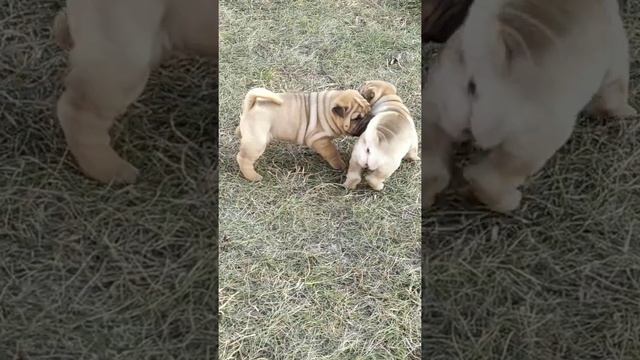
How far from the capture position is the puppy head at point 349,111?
142 centimetres

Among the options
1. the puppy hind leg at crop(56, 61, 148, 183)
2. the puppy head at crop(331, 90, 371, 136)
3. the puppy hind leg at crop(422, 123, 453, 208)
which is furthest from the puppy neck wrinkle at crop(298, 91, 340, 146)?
the puppy hind leg at crop(56, 61, 148, 183)

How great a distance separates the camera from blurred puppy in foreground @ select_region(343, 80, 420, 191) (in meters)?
1.38

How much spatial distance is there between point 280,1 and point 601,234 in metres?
0.76

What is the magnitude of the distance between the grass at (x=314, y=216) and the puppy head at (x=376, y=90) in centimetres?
6

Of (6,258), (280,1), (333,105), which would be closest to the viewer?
(6,258)

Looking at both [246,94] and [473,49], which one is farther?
[246,94]

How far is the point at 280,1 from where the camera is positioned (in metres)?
1.55

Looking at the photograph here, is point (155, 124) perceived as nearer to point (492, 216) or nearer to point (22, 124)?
point (22, 124)

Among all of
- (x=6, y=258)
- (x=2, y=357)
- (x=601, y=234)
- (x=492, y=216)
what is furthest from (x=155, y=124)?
(x=601, y=234)

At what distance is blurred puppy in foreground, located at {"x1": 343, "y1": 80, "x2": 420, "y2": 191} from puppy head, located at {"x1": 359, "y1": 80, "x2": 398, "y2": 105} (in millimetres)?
31

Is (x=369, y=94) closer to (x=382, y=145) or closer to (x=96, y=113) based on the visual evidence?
(x=382, y=145)

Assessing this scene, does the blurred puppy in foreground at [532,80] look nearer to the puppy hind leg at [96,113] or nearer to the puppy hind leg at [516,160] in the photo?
the puppy hind leg at [516,160]

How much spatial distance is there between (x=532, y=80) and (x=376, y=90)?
16.5 inches

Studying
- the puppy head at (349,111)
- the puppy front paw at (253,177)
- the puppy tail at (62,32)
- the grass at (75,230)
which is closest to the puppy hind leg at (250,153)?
the puppy front paw at (253,177)
